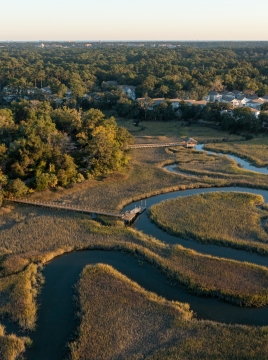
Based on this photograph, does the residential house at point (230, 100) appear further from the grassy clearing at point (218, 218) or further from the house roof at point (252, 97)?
the grassy clearing at point (218, 218)

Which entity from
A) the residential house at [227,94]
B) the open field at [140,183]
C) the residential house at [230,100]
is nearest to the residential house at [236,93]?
the residential house at [227,94]

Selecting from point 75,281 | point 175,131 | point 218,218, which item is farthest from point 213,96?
point 75,281

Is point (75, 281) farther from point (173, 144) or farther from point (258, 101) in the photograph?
point (258, 101)

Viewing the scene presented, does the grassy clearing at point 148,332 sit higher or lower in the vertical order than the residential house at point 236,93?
lower

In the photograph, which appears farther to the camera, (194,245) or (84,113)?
(84,113)

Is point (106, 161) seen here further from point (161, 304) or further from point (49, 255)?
point (161, 304)

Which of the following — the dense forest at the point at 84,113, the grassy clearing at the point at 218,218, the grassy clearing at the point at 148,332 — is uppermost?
the dense forest at the point at 84,113
